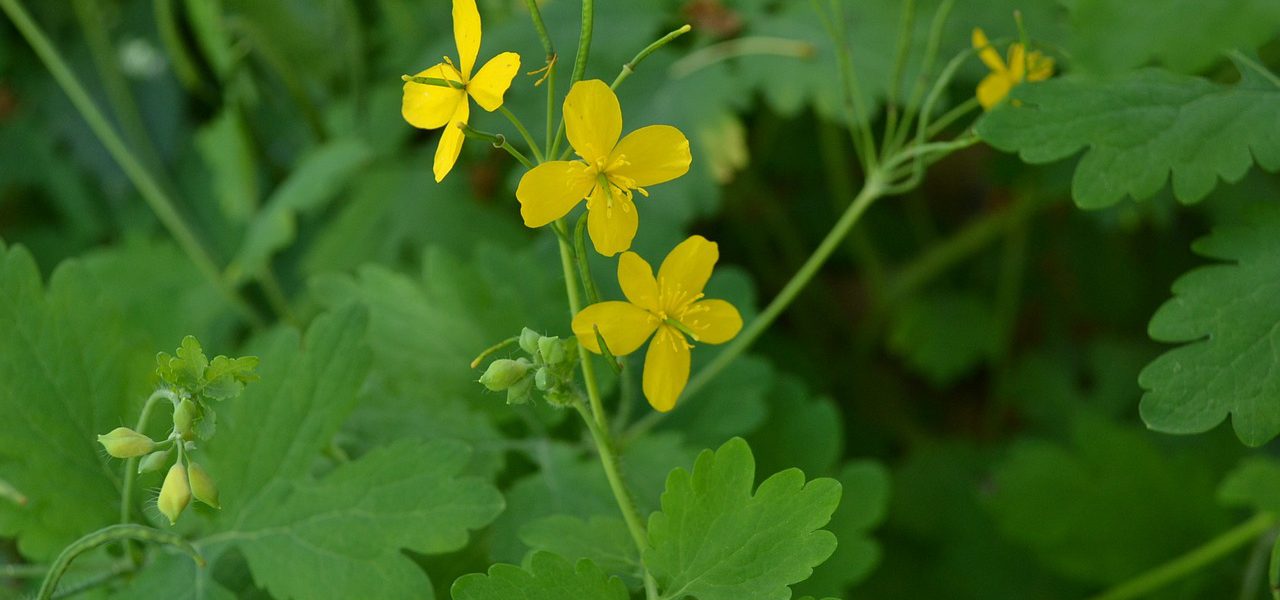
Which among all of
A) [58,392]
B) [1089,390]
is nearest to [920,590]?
[1089,390]

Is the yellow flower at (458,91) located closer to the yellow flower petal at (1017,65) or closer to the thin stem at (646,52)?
the thin stem at (646,52)

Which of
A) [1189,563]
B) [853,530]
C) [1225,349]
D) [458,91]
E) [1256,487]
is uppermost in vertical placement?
[458,91]

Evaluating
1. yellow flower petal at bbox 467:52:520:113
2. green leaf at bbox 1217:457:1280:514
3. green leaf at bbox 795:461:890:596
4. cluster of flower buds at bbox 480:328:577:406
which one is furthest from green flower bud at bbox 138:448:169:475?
green leaf at bbox 1217:457:1280:514

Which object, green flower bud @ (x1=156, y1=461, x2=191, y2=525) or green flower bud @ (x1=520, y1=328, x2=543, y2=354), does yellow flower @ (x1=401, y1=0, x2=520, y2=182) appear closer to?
green flower bud @ (x1=520, y1=328, x2=543, y2=354)

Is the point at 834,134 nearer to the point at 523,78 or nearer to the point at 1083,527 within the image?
the point at 523,78

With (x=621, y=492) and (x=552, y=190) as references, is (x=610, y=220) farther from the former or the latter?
(x=621, y=492)

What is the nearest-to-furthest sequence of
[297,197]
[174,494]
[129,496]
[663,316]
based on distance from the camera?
[174,494] → [663,316] → [129,496] → [297,197]

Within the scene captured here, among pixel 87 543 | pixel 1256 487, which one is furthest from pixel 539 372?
pixel 1256 487
